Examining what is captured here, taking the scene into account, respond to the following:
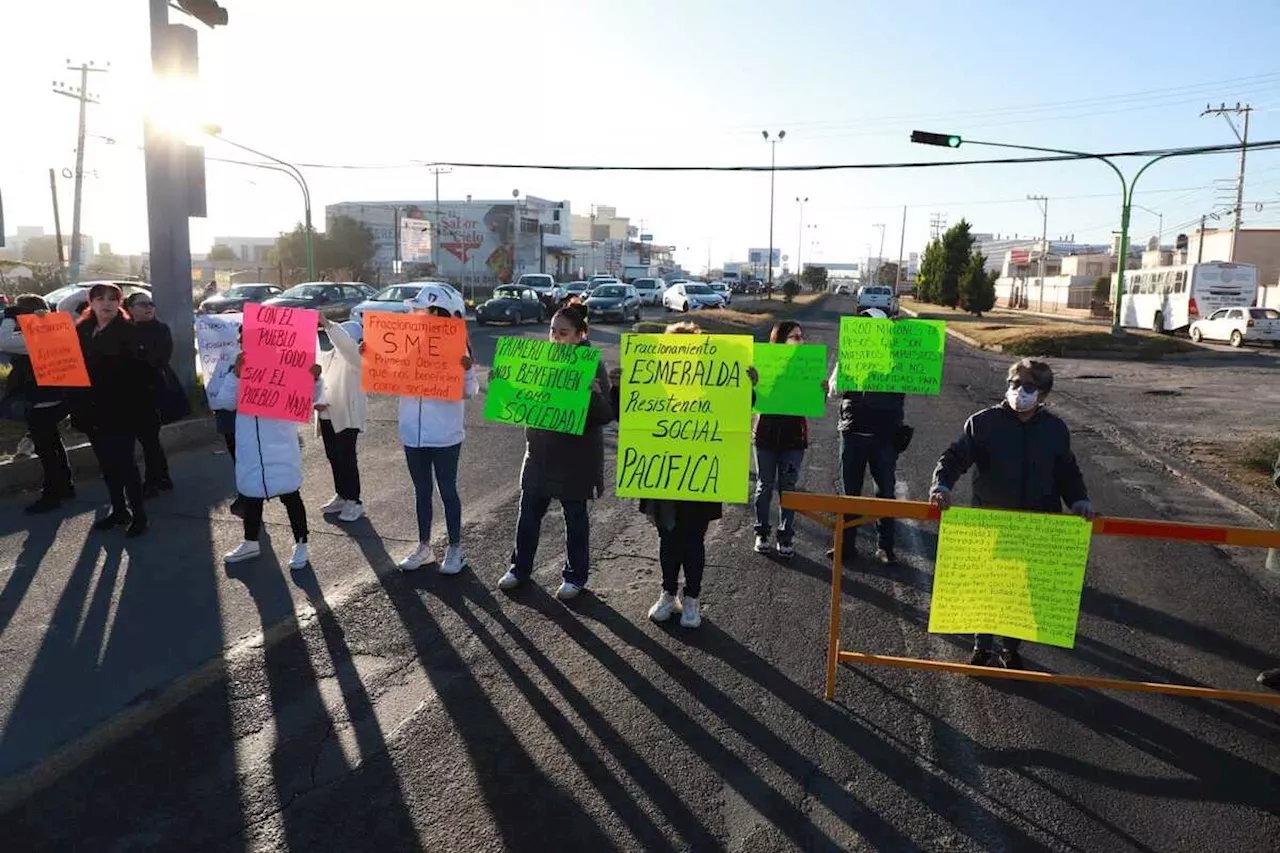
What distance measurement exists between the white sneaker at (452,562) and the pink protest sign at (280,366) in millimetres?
1330

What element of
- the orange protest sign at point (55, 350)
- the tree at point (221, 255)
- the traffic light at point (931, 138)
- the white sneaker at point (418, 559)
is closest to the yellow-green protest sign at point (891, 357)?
the white sneaker at point (418, 559)

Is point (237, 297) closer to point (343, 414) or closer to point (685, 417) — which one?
point (343, 414)

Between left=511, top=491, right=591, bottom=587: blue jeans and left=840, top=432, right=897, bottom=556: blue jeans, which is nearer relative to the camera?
left=511, top=491, right=591, bottom=587: blue jeans

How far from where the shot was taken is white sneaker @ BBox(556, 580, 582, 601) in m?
5.75

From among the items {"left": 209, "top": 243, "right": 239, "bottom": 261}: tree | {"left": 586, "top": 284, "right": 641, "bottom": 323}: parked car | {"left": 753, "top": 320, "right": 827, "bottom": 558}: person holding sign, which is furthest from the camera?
{"left": 209, "top": 243, "right": 239, "bottom": 261}: tree

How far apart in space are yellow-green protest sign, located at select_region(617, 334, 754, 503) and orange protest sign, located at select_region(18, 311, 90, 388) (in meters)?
4.66

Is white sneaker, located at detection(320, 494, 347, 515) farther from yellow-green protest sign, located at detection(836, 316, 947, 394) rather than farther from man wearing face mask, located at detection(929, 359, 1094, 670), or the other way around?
man wearing face mask, located at detection(929, 359, 1094, 670)

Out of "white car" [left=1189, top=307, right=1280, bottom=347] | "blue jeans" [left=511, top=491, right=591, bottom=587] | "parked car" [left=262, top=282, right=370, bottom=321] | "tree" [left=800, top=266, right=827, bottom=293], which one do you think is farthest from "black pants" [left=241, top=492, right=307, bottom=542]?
"tree" [left=800, top=266, right=827, bottom=293]

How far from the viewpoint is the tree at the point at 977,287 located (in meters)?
53.7

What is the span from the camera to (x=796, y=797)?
3621mm

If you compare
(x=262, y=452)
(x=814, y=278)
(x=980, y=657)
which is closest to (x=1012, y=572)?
(x=980, y=657)

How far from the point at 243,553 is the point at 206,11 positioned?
7.79 meters

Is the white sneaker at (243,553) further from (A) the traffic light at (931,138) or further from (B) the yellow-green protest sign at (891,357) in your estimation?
(A) the traffic light at (931,138)

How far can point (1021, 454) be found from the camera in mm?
4633
